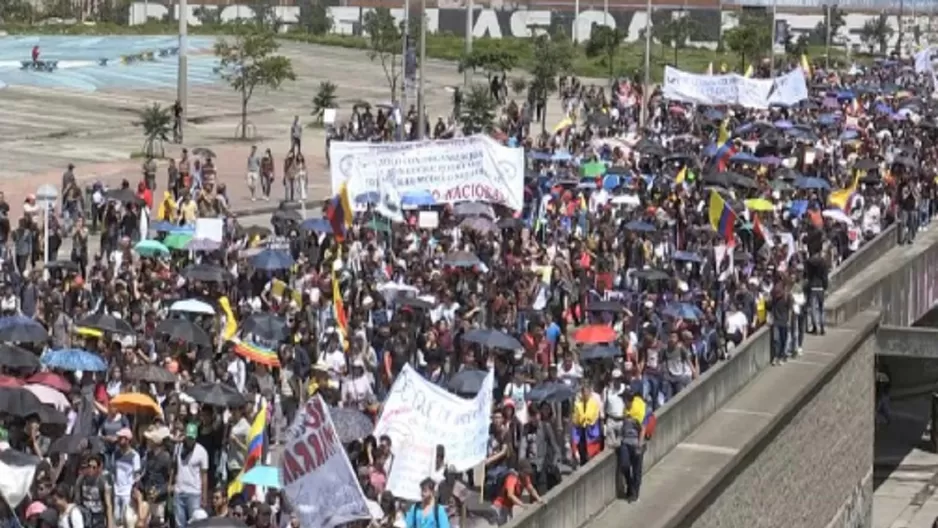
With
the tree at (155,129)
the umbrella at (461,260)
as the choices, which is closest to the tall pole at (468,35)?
the tree at (155,129)

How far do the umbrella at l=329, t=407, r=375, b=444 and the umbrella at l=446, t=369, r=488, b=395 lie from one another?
1.87m

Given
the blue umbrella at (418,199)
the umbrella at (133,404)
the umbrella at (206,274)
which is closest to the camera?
the umbrella at (133,404)

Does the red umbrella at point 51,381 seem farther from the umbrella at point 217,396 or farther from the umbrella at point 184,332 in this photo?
the umbrella at point 184,332

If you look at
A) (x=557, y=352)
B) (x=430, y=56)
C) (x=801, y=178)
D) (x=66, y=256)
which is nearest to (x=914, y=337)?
(x=801, y=178)

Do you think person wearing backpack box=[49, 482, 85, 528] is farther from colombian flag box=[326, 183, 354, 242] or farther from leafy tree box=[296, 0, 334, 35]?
leafy tree box=[296, 0, 334, 35]

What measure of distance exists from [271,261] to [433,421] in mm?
8910

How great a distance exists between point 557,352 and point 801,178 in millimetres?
15764

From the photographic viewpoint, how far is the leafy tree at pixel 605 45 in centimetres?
8662

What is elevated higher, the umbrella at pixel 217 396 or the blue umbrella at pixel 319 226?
the blue umbrella at pixel 319 226

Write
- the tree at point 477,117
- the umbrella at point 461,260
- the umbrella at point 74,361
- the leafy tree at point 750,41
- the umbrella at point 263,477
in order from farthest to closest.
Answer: the leafy tree at point 750,41 → the tree at point 477,117 → the umbrella at point 461,260 → the umbrella at point 74,361 → the umbrella at point 263,477

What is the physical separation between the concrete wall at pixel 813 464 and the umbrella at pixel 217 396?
465 cm

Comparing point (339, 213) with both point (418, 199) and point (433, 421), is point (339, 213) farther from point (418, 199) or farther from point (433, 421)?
point (433, 421)

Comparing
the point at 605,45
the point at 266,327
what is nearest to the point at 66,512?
the point at 266,327

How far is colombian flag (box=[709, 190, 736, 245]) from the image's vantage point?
31344mm
